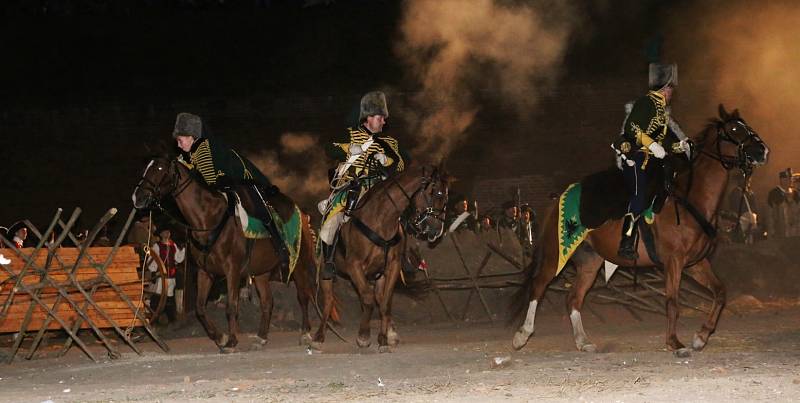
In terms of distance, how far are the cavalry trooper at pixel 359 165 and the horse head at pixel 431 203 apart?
1.01 meters

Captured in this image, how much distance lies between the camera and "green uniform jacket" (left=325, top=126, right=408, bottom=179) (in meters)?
14.9

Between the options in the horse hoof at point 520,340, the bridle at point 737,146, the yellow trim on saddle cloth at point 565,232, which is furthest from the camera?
the yellow trim on saddle cloth at point 565,232

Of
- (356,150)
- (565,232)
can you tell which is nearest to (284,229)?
(356,150)

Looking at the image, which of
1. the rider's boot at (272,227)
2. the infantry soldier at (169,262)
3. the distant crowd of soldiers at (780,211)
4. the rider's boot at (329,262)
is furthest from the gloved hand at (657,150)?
the distant crowd of soldiers at (780,211)

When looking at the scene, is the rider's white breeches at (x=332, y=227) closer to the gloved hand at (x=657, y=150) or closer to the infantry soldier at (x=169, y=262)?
the gloved hand at (x=657, y=150)

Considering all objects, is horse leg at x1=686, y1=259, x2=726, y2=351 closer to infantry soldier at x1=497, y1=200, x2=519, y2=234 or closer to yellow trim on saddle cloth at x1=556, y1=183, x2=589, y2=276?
yellow trim on saddle cloth at x1=556, y1=183, x2=589, y2=276

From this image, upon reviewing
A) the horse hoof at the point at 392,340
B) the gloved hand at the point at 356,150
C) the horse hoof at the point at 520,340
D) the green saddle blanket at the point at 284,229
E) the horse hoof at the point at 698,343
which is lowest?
the horse hoof at the point at 392,340

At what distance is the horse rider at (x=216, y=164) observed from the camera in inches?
603

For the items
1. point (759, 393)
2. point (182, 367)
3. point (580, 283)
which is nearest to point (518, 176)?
point (580, 283)

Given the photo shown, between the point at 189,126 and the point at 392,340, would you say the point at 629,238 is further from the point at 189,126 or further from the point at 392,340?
the point at 189,126

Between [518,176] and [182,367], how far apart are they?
19.6 metres

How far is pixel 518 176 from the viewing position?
3105cm

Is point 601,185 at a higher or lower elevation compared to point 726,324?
higher

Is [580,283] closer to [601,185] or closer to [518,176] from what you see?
[601,185]
